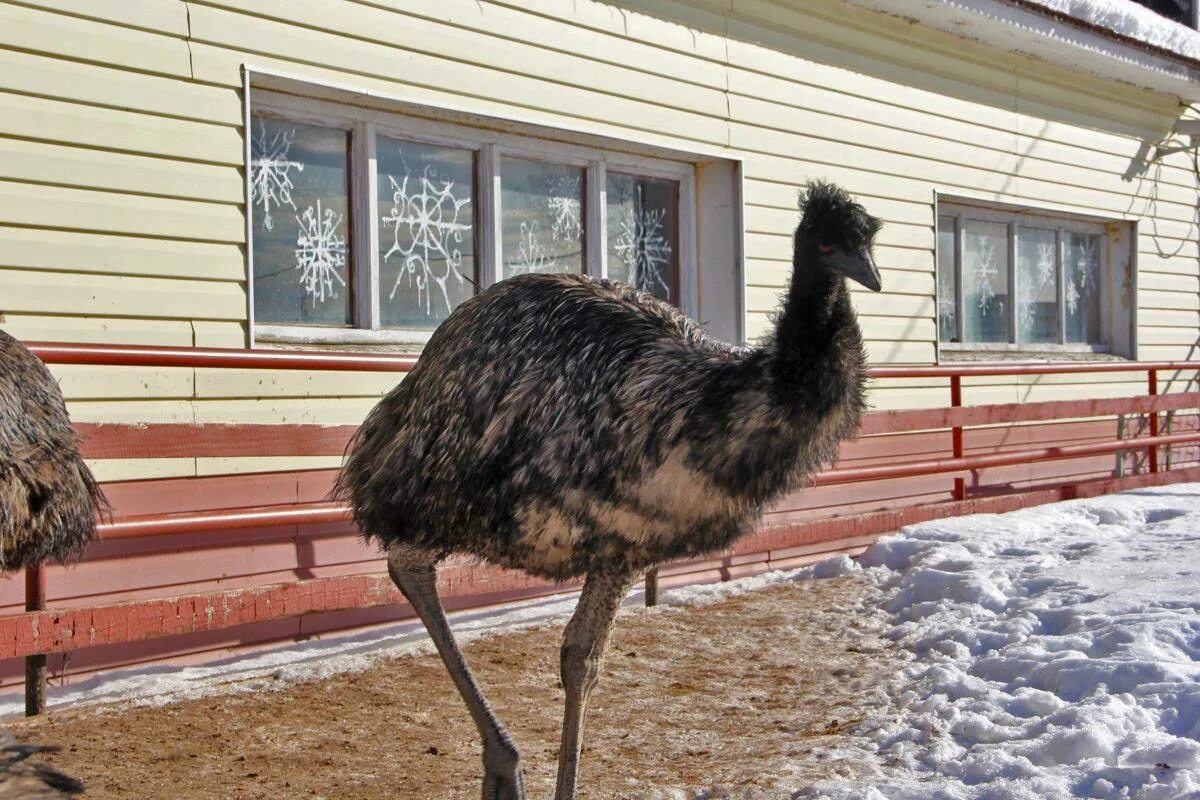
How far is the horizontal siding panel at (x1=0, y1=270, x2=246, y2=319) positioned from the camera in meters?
4.91

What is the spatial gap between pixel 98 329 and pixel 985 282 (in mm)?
7424

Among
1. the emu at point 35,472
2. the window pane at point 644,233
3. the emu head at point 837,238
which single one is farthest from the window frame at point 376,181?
the emu head at point 837,238

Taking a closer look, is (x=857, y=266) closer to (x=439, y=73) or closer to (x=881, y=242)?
(x=439, y=73)

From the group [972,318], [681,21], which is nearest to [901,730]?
[681,21]

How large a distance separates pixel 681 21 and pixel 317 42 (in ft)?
8.27

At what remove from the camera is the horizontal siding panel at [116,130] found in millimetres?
4910

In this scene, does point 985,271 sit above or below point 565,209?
below

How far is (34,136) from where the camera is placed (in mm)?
4945

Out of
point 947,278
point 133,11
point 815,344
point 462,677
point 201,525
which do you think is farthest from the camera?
point 947,278

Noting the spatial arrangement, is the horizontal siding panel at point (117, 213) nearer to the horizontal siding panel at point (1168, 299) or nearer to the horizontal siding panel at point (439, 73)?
the horizontal siding panel at point (439, 73)

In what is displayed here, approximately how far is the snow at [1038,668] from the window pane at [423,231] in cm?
274

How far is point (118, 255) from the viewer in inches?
204

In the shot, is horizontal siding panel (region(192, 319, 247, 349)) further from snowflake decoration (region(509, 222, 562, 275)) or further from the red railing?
snowflake decoration (region(509, 222, 562, 275))

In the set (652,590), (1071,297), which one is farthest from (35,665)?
(1071,297)
